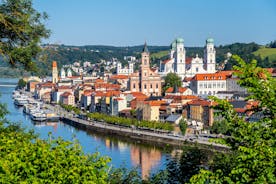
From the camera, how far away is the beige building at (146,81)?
26.2 m

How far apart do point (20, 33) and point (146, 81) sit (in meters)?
23.1

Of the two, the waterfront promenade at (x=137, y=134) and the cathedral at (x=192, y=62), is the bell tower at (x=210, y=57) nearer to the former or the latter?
the cathedral at (x=192, y=62)

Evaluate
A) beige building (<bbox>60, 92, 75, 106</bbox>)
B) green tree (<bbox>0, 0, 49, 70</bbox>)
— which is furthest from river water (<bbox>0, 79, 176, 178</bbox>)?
beige building (<bbox>60, 92, 75, 106</bbox>)

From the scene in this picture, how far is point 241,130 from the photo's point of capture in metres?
2.03

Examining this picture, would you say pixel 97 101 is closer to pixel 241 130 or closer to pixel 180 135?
pixel 180 135

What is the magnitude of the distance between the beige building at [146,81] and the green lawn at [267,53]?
1205 centimetres

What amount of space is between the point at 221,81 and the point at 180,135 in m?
11.0

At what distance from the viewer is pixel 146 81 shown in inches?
1031

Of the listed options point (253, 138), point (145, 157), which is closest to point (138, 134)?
point (145, 157)

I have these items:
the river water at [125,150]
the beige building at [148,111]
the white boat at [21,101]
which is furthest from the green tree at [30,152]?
the white boat at [21,101]

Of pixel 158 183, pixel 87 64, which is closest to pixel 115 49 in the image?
pixel 87 64

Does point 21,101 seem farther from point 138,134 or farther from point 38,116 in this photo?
point 138,134

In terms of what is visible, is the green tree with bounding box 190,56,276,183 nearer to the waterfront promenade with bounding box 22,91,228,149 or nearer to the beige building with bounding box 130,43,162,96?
the waterfront promenade with bounding box 22,91,228,149

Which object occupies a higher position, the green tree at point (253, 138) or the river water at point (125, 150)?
the green tree at point (253, 138)
